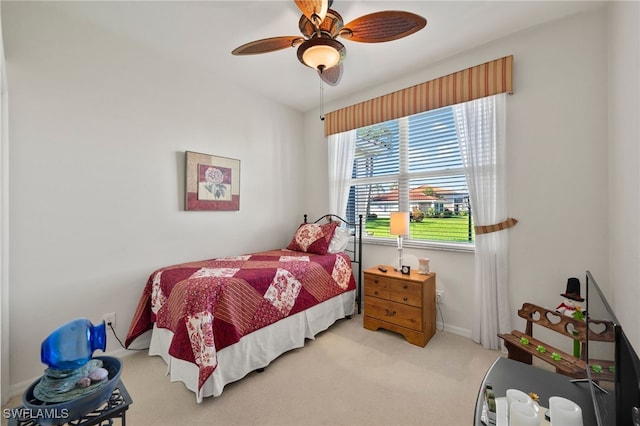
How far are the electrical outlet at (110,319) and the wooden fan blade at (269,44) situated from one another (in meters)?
2.37

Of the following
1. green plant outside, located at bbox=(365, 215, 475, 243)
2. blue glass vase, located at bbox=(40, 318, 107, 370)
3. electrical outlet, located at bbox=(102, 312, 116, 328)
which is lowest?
electrical outlet, located at bbox=(102, 312, 116, 328)

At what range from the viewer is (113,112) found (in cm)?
230

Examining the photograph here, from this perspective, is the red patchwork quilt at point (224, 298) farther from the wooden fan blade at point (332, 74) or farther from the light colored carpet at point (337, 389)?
the wooden fan blade at point (332, 74)

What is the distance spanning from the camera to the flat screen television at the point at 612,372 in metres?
0.65

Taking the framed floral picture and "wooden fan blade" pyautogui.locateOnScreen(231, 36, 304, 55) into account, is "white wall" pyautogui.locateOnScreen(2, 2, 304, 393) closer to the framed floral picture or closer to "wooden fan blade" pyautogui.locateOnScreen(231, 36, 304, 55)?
the framed floral picture

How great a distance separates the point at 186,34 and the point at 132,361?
2821mm

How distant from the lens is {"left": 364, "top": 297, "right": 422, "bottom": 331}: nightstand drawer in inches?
97.2

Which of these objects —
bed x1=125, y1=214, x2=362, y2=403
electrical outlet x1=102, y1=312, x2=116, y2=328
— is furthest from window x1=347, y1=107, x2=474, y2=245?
electrical outlet x1=102, y1=312, x2=116, y2=328

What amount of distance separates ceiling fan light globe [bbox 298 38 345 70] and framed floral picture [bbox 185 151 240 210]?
5.43 feet

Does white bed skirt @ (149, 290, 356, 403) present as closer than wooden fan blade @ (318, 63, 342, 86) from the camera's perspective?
Yes

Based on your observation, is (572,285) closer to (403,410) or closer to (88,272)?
(403,410)

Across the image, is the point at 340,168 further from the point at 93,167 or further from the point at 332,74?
the point at 93,167

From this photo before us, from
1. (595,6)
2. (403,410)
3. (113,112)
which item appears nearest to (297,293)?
(403,410)

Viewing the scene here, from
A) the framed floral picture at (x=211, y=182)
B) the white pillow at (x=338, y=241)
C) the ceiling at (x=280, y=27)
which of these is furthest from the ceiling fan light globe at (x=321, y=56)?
the white pillow at (x=338, y=241)
